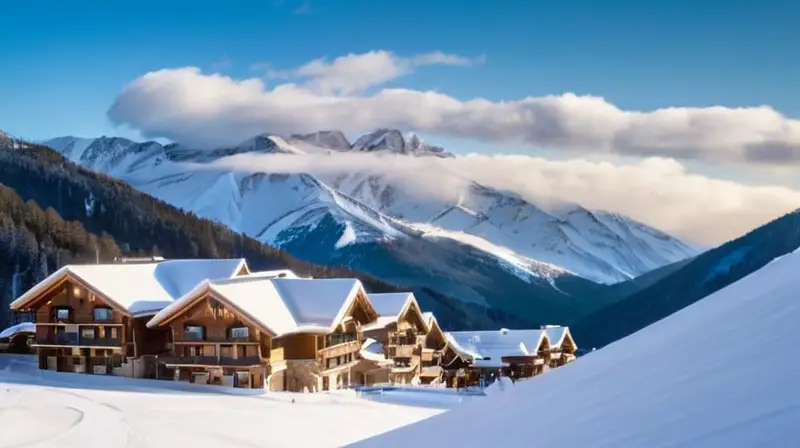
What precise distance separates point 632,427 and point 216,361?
37.2 metres

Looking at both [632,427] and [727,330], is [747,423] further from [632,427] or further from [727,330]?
[727,330]

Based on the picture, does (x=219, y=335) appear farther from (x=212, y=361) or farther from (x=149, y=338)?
(x=149, y=338)

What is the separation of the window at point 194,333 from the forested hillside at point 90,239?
289 feet

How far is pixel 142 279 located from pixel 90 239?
10666 centimetres

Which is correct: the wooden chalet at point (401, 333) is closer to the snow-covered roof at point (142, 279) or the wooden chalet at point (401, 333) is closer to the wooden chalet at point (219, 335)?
the snow-covered roof at point (142, 279)

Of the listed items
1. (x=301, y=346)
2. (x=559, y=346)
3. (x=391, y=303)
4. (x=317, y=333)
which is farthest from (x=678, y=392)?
(x=559, y=346)

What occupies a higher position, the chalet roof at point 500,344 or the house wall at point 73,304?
the house wall at point 73,304

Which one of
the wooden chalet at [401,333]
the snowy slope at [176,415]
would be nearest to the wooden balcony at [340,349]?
the snowy slope at [176,415]

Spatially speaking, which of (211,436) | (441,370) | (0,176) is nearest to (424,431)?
(211,436)

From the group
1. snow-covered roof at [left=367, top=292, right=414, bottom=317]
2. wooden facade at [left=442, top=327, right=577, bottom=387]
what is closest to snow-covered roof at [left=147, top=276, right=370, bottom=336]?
snow-covered roof at [left=367, top=292, right=414, bottom=317]

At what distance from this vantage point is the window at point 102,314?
4550cm

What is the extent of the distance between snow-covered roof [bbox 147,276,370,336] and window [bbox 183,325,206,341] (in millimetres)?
1215

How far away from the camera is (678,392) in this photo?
7.08m


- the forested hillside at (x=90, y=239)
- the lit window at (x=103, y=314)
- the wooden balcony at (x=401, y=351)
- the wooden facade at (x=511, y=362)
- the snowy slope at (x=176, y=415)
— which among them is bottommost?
the wooden facade at (x=511, y=362)
